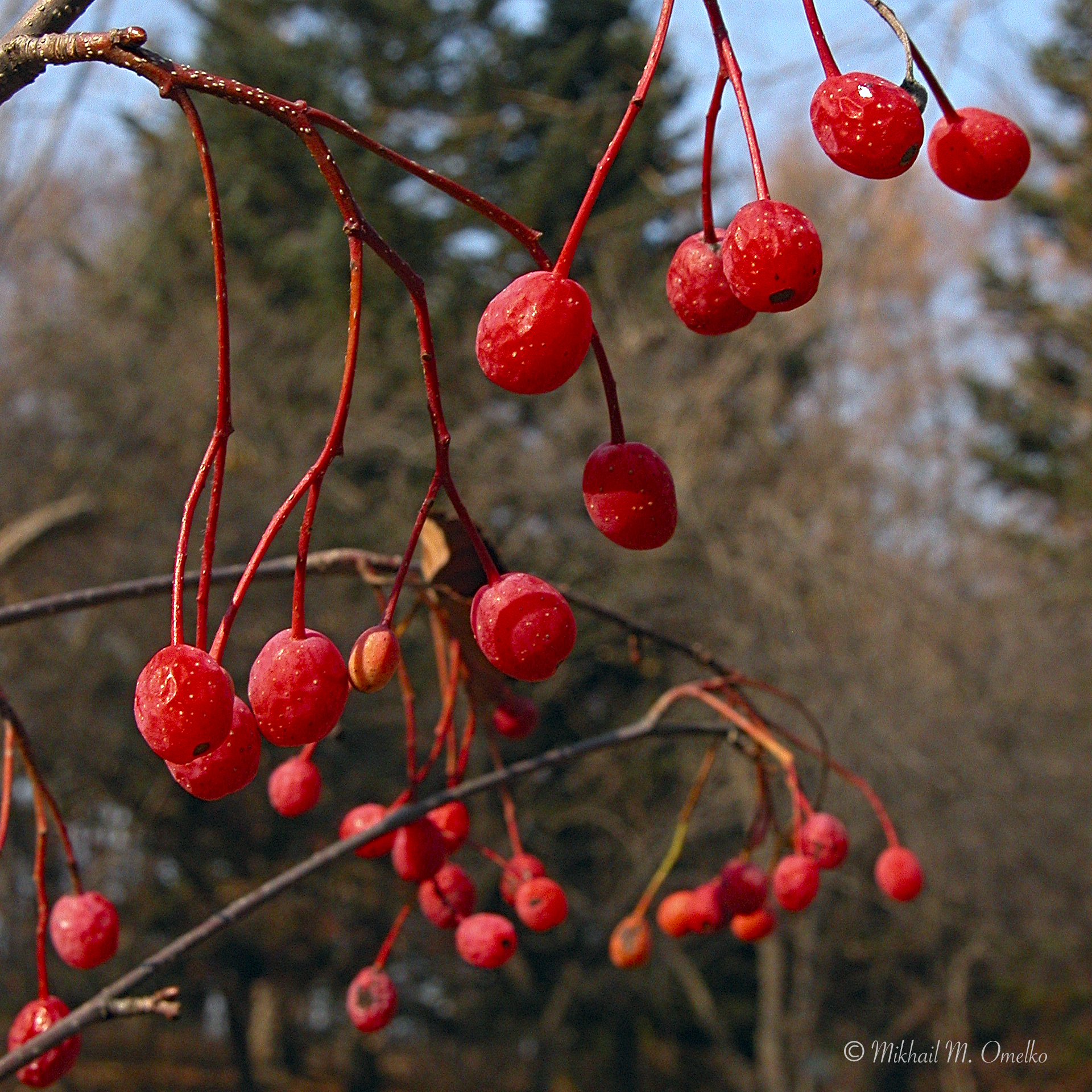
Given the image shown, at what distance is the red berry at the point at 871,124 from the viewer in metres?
0.50

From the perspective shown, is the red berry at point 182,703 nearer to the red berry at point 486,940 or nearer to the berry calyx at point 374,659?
the berry calyx at point 374,659

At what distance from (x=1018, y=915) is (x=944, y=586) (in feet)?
7.65

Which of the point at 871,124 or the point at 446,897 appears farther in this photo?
the point at 446,897

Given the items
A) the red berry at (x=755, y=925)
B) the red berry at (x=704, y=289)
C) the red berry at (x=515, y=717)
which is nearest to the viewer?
the red berry at (x=704, y=289)

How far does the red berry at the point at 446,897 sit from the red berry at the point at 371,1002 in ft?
0.23

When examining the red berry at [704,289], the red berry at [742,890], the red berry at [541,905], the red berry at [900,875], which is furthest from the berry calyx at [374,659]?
the red berry at [900,875]

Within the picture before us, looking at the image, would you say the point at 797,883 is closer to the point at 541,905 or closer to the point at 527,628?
the point at 541,905

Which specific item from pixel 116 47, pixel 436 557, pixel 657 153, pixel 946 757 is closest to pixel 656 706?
pixel 436 557

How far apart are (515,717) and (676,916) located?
325 mm

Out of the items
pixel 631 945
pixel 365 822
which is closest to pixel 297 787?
pixel 365 822

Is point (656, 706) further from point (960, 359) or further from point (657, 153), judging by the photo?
point (960, 359)

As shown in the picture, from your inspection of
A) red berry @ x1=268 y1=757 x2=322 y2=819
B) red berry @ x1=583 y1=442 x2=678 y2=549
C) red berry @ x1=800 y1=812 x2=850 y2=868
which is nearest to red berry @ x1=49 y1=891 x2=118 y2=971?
red berry @ x1=268 y1=757 x2=322 y2=819

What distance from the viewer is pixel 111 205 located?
1227 cm

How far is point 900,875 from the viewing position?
1.17 meters
